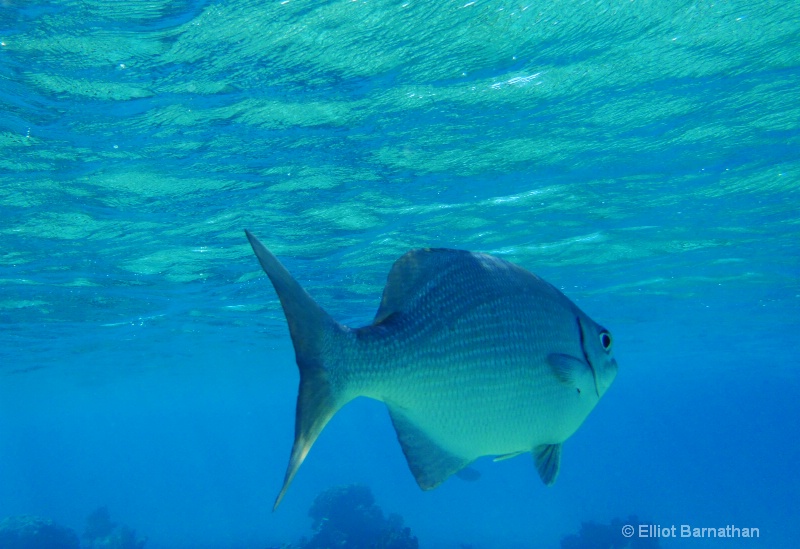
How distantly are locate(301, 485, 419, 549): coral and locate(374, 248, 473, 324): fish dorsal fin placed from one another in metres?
24.4

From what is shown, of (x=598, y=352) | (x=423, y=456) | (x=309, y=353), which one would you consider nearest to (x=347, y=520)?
(x=598, y=352)

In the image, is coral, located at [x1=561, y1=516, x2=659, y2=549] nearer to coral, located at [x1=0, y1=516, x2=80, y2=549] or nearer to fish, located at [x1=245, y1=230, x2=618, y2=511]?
coral, located at [x1=0, y1=516, x2=80, y2=549]

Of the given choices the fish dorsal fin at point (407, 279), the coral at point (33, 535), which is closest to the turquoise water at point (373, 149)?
the fish dorsal fin at point (407, 279)

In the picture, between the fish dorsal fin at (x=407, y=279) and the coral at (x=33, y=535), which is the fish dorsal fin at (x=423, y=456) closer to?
the fish dorsal fin at (x=407, y=279)

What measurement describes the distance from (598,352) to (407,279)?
1099 millimetres

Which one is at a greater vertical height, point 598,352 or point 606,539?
point 598,352

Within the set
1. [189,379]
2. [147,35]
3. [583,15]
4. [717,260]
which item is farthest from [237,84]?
[189,379]

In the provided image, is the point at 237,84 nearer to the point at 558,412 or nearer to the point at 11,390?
the point at 558,412

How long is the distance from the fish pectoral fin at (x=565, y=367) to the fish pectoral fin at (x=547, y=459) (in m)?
0.34

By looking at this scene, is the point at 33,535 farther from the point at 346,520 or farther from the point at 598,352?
the point at 598,352

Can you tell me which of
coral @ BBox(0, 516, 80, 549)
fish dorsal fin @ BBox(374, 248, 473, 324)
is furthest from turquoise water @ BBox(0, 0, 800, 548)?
coral @ BBox(0, 516, 80, 549)

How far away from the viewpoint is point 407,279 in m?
2.40

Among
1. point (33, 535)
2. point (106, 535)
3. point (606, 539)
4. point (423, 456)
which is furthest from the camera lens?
point (106, 535)

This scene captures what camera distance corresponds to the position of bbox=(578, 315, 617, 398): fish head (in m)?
2.61
